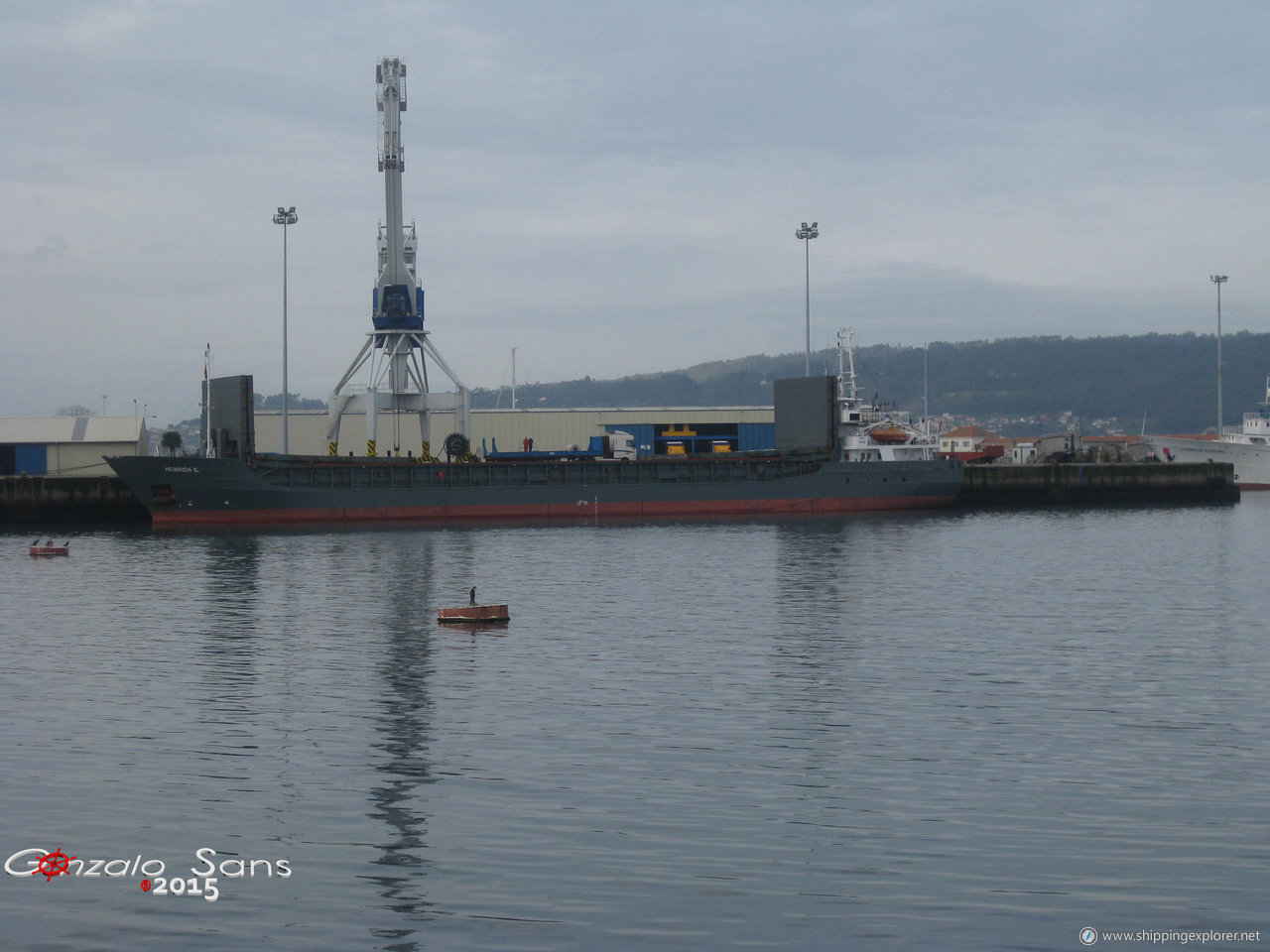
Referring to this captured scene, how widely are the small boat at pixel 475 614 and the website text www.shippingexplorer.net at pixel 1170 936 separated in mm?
22624

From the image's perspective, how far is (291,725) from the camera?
21703 mm

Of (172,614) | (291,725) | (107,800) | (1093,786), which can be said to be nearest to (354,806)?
(107,800)

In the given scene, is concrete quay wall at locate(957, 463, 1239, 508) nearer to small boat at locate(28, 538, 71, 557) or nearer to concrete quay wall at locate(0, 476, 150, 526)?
concrete quay wall at locate(0, 476, 150, 526)

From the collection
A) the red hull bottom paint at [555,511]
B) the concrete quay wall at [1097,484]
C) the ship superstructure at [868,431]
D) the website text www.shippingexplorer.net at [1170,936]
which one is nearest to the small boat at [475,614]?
the website text www.shippingexplorer.net at [1170,936]

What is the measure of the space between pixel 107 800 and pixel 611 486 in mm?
60791

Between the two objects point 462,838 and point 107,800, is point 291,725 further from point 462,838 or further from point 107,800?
point 462,838

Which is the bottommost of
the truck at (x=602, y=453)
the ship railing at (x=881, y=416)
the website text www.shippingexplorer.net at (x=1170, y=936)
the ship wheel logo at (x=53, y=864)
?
the website text www.shippingexplorer.net at (x=1170, y=936)

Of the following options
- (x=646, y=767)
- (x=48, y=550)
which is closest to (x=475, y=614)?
(x=646, y=767)

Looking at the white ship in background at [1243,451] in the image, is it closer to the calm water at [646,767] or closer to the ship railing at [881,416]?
the ship railing at [881,416]

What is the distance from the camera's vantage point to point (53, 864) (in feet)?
47.9

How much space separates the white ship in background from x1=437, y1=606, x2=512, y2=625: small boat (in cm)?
8647

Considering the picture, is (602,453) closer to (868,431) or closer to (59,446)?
(868,431)

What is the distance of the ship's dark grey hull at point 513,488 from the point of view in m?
72.2

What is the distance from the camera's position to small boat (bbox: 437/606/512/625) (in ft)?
109
